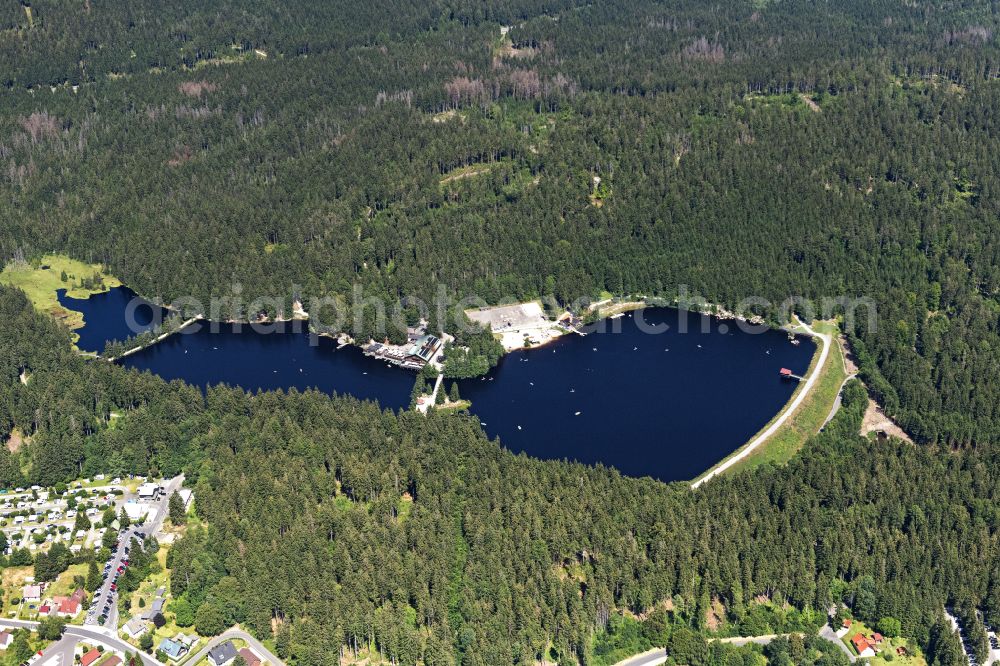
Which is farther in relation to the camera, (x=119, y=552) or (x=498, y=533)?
(x=119, y=552)

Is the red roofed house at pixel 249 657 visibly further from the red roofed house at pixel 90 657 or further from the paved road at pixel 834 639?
the paved road at pixel 834 639

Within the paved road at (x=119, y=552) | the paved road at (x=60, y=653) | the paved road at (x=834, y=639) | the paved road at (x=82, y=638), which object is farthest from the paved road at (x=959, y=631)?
the paved road at (x=60, y=653)

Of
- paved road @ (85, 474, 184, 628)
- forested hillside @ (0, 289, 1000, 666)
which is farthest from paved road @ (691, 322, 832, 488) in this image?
paved road @ (85, 474, 184, 628)

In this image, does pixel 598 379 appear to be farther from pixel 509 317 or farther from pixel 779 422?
pixel 779 422

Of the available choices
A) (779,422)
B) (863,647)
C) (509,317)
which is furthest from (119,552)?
(779,422)

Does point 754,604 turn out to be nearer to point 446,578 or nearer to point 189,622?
point 446,578

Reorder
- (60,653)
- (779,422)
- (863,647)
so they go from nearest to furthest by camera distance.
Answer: (60,653) → (863,647) → (779,422)

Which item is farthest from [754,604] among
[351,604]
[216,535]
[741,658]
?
[216,535]
